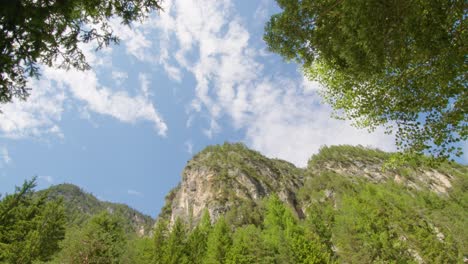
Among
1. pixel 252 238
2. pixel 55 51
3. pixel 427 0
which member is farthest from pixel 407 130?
pixel 252 238

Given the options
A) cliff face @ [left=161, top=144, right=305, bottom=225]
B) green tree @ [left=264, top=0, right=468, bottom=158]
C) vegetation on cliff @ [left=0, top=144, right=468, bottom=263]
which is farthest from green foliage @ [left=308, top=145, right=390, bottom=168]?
green tree @ [left=264, top=0, right=468, bottom=158]

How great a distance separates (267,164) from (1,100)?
90499mm

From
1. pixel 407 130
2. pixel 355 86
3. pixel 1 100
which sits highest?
pixel 355 86

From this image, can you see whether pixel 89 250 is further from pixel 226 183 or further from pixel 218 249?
pixel 226 183

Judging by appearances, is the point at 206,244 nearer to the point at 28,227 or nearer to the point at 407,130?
the point at 28,227

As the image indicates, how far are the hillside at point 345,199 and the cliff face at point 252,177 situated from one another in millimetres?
283

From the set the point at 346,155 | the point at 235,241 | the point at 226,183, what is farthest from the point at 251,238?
the point at 346,155

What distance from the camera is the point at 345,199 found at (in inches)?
1650

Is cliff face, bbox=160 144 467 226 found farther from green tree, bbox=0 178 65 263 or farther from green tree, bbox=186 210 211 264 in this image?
green tree, bbox=0 178 65 263

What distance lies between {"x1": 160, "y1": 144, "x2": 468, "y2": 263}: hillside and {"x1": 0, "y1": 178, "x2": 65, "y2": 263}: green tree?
2463 cm

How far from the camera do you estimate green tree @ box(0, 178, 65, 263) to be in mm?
21477

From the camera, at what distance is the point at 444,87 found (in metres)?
7.85

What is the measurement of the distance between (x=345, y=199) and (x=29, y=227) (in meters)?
40.6

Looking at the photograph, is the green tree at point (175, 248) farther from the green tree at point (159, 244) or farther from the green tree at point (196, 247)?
the green tree at point (196, 247)
